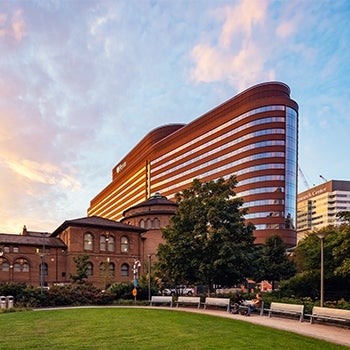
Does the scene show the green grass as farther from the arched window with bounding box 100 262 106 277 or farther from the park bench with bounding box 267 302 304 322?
the arched window with bounding box 100 262 106 277

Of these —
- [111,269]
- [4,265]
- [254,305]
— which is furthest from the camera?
[111,269]

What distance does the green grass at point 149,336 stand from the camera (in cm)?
1202

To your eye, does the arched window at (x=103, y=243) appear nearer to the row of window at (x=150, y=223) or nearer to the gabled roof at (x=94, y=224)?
the gabled roof at (x=94, y=224)

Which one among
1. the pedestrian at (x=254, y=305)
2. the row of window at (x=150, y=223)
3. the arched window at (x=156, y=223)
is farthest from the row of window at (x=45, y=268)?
the pedestrian at (x=254, y=305)

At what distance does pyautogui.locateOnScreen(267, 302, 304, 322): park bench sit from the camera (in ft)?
62.0

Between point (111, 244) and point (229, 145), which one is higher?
point (229, 145)

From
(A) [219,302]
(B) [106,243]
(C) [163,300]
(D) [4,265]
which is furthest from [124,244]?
(A) [219,302]

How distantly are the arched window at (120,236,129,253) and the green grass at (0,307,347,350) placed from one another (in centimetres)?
5138

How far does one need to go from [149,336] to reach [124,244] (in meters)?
56.8

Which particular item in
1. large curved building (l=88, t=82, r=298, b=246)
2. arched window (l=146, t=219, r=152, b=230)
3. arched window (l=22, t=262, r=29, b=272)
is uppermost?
large curved building (l=88, t=82, r=298, b=246)

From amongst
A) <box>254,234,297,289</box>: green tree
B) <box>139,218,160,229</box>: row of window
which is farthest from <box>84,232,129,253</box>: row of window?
<box>254,234,297,289</box>: green tree

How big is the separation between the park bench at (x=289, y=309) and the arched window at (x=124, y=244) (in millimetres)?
50007

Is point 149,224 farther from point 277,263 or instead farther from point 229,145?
point 229,145

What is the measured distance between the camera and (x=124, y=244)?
6938 centimetres
